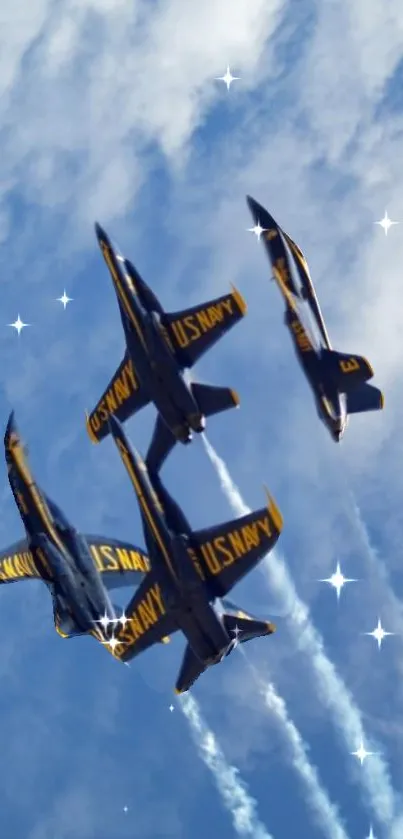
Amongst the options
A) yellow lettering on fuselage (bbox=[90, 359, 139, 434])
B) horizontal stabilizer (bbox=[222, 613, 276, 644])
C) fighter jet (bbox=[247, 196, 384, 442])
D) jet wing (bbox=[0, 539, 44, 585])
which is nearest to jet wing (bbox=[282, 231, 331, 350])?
fighter jet (bbox=[247, 196, 384, 442])

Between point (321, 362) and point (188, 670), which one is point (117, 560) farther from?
point (321, 362)

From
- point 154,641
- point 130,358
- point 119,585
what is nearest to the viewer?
point 154,641

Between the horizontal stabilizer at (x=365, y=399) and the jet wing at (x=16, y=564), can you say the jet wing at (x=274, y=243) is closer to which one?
the horizontal stabilizer at (x=365, y=399)

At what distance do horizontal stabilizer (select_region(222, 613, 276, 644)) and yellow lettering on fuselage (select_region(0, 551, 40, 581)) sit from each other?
63.4 feet

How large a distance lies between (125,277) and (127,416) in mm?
12866

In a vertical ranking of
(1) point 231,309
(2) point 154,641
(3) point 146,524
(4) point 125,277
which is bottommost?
(2) point 154,641

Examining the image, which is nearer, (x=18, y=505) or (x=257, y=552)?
(x=257, y=552)

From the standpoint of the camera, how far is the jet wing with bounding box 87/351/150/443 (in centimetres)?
9231

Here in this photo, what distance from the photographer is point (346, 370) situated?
279ft

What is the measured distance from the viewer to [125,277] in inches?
3361

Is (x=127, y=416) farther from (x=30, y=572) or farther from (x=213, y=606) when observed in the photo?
(x=213, y=606)

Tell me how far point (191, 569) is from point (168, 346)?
54.7 ft

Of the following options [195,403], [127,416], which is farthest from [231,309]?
[127,416]

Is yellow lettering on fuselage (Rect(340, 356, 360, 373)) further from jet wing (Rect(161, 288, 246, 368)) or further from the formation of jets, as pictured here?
jet wing (Rect(161, 288, 246, 368))
